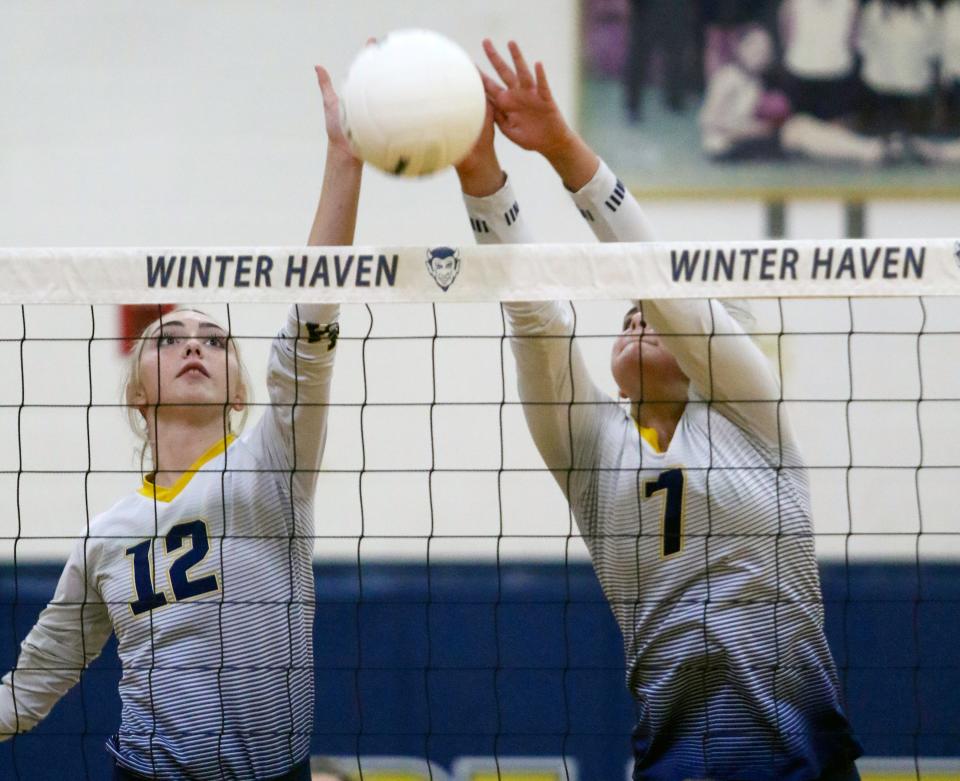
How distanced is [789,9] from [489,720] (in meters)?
2.81

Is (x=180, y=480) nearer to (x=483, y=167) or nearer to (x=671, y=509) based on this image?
(x=483, y=167)

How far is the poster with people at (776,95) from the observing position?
454cm

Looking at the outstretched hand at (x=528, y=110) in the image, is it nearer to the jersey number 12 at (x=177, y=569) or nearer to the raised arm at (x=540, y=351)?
the raised arm at (x=540, y=351)

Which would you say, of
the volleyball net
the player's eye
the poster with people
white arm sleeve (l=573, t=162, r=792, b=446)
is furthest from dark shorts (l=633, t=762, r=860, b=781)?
the poster with people

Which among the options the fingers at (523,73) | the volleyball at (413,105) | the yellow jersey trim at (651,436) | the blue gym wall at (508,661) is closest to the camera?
the volleyball at (413,105)

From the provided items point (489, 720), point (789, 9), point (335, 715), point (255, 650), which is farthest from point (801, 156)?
point (255, 650)

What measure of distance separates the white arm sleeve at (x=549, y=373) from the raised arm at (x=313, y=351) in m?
0.24

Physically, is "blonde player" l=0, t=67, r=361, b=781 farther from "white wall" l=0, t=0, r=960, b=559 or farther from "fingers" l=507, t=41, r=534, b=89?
"white wall" l=0, t=0, r=960, b=559

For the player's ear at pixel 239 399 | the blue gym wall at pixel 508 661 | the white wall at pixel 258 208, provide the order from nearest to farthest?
the player's ear at pixel 239 399 < the blue gym wall at pixel 508 661 < the white wall at pixel 258 208

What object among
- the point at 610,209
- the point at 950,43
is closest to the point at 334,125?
the point at 610,209

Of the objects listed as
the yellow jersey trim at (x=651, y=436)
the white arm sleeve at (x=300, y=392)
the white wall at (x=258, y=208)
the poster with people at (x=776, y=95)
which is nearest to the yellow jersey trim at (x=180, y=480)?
the white arm sleeve at (x=300, y=392)

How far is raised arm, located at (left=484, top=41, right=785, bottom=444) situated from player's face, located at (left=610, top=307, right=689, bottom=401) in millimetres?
121

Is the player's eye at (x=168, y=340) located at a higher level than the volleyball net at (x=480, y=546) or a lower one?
higher

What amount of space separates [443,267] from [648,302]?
394 millimetres
